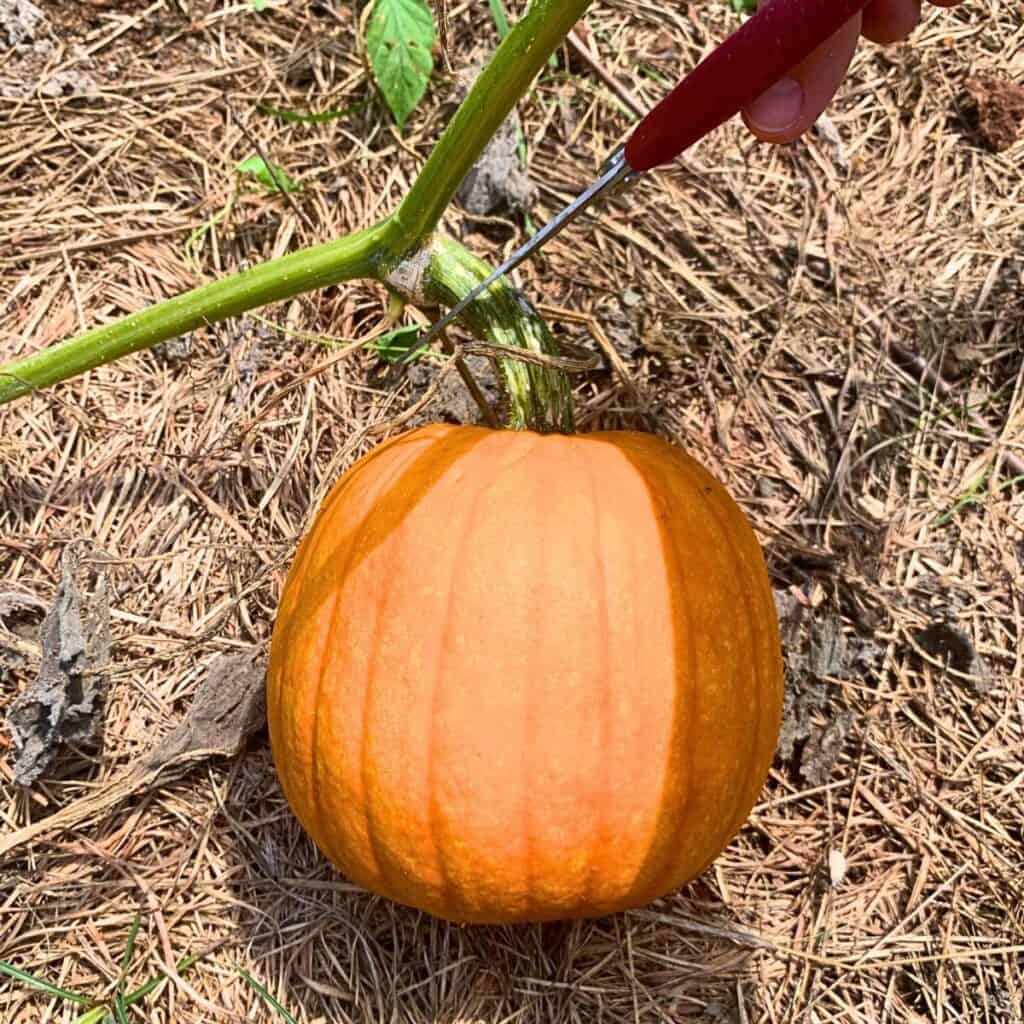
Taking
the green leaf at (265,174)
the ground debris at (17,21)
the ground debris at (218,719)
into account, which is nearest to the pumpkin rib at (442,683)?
the ground debris at (218,719)

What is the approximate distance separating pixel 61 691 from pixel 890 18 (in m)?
1.90

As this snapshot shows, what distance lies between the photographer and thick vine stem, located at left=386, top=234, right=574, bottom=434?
5.96 ft

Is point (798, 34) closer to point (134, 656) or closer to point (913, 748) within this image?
point (913, 748)

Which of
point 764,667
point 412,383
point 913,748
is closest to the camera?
point 764,667

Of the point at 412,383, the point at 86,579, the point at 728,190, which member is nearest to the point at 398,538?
the point at 412,383

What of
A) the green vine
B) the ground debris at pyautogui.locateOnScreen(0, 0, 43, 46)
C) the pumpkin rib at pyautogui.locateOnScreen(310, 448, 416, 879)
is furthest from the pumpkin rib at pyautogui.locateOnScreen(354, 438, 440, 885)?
the ground debris at pyautogui.locateOnScreen(0, 0, 43, 46)

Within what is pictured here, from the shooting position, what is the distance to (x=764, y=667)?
1688 mm

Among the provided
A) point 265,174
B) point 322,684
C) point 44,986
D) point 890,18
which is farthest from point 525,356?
point 44,986

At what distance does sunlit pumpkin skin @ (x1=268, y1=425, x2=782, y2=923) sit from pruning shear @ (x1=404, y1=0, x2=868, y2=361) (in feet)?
1.60

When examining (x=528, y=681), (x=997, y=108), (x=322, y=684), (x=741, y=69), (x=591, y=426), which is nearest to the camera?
(x=741, y=69)

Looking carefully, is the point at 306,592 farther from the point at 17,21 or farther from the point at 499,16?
the point at 17,21

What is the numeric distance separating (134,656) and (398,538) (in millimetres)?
871

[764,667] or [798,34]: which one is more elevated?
[798,34]

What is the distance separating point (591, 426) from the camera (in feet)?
7.47
